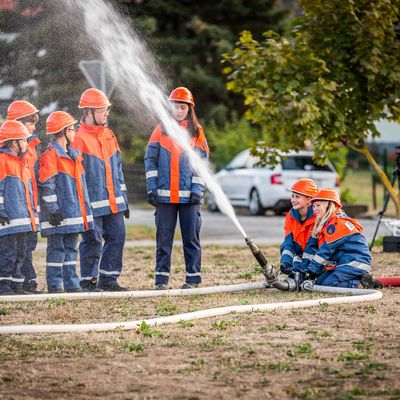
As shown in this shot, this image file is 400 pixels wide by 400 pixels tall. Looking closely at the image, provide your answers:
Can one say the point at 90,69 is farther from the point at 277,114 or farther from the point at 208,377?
the point at 208,377

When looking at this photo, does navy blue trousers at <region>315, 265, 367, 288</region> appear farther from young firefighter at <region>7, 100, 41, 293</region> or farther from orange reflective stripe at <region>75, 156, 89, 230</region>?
young firefighter at <region>7, 100, 41, 293</region>

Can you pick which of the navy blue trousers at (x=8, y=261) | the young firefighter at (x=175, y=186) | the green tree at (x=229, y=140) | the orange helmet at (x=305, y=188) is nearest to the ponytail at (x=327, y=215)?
the orange helmet at (x=305, y=188)

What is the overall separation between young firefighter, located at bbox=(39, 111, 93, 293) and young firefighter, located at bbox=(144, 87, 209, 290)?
26.7 inches

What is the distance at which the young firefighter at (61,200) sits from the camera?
1003cm

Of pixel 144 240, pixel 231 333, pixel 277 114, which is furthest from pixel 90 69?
pixel 231 333

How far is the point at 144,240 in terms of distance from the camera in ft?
60.0

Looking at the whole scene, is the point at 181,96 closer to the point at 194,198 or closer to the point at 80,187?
the point at 194,198

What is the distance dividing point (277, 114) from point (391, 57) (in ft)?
5.79

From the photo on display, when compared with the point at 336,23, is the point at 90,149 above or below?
below

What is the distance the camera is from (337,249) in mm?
9859

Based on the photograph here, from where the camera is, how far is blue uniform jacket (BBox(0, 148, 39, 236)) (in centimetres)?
991

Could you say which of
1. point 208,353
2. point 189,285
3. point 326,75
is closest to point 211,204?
point 326,75

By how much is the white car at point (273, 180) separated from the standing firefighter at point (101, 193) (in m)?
12.7

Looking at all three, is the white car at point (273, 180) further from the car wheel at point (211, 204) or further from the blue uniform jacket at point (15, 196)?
the blue uniform jacket at point (15, 196)
